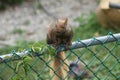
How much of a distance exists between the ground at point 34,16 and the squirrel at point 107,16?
0.55 meters

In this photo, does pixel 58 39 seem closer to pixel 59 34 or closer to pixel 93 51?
pixel 59 34

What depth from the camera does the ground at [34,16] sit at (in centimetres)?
759

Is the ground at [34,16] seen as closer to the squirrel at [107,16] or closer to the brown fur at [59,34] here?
the squirrel at [107,16]

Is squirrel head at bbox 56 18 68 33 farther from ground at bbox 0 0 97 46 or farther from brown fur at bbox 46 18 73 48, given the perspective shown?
ground at bbox 0 0 97 46

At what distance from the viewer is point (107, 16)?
7281mm

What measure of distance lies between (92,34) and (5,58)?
4.24 m

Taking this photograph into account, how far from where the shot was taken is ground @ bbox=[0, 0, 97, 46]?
24.9 feet

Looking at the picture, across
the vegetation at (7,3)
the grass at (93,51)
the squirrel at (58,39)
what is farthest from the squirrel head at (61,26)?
the vegetation at (7,3)

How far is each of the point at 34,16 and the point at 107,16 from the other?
5.24 ft

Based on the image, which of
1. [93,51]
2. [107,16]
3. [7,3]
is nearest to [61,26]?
[93,51]

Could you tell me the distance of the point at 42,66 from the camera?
136 inches

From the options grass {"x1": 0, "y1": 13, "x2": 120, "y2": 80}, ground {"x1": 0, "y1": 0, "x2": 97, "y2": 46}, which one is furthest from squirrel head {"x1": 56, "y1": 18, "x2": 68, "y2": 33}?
ground {"x1": 0, "y1": 0, "x2": 97, "y2": 46}

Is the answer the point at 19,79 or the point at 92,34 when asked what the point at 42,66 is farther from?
the point at 92,34

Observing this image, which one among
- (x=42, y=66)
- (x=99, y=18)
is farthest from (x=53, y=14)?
(x=42, y=66)
